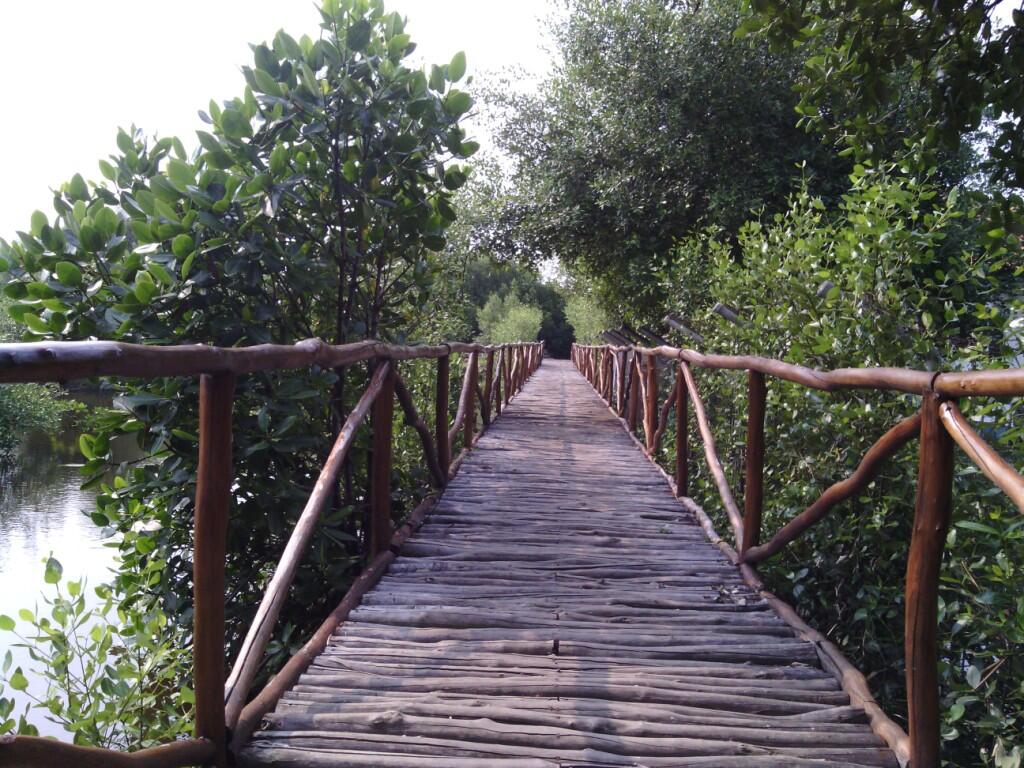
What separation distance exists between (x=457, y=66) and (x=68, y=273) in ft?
6.94

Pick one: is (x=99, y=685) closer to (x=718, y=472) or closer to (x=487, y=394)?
(x=718, y=472)

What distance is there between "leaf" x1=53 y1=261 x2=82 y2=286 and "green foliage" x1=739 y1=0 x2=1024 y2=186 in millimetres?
2828

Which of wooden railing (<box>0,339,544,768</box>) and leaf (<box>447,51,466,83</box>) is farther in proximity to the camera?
leaf (<box>447,51,466,83</box>)

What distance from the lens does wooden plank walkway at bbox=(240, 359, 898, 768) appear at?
1.82 metres

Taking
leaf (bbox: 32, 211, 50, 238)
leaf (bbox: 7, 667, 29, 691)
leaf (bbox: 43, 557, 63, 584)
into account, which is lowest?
leaf (bbox: 7, 667, 29, 691)

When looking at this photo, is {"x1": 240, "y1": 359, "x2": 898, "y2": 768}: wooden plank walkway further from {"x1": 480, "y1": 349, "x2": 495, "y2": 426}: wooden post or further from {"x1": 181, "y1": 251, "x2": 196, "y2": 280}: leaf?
{"x1": 480, "y1": 349, "x2": 495, "y2": 426}: wooden post

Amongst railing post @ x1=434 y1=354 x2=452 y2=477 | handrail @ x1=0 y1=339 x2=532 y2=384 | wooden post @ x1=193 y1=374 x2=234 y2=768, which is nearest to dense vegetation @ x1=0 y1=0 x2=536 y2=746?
railing post @ x1=434 y1=354 x2=452 y2=477

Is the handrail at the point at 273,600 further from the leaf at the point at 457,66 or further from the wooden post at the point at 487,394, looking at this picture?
the wooden post at the point at 487,394

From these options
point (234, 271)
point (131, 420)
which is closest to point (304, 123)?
point (234, 271)

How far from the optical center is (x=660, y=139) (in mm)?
10664

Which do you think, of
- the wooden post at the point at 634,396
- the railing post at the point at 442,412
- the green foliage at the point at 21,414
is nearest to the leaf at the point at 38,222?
the railing post at the point at 442,412

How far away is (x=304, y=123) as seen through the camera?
363 cm

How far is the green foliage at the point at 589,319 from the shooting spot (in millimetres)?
22828

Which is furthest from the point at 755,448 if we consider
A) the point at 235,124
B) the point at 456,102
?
the point at 235,124
